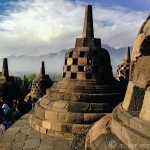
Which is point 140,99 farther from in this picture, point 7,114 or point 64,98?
point 7,114

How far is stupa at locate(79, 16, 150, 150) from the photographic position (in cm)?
247

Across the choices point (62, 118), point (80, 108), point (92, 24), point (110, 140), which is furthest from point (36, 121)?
point (110, 140)

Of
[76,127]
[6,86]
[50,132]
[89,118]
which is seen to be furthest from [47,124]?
[6,86]

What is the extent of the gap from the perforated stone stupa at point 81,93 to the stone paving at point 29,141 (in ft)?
0.77

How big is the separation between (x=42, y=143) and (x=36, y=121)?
1.18 m

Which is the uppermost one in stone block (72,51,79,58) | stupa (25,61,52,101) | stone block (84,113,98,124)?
stone block (72,51,79,58)

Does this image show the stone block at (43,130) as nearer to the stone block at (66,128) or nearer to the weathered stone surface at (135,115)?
the stone block at (66,128)

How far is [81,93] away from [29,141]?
75.9 inches

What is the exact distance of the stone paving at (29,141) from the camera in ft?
19.1

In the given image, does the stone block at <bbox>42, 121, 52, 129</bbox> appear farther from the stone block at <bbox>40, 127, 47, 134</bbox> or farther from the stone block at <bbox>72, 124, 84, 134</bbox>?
the stone block at <bbox>72, 124, 84, 134</bbox>

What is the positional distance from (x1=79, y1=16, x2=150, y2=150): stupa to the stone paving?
3.01 metres

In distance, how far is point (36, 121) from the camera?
718 cm

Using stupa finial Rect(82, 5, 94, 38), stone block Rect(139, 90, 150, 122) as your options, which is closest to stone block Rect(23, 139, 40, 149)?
stupa finial Rect(82, 5, 94, 38)

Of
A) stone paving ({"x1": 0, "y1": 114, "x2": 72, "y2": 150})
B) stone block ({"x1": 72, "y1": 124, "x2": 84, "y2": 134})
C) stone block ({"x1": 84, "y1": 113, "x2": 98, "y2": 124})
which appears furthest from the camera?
stone block ({"x1": 84, "y1": 113, "x2": 98, "y2": 124})
